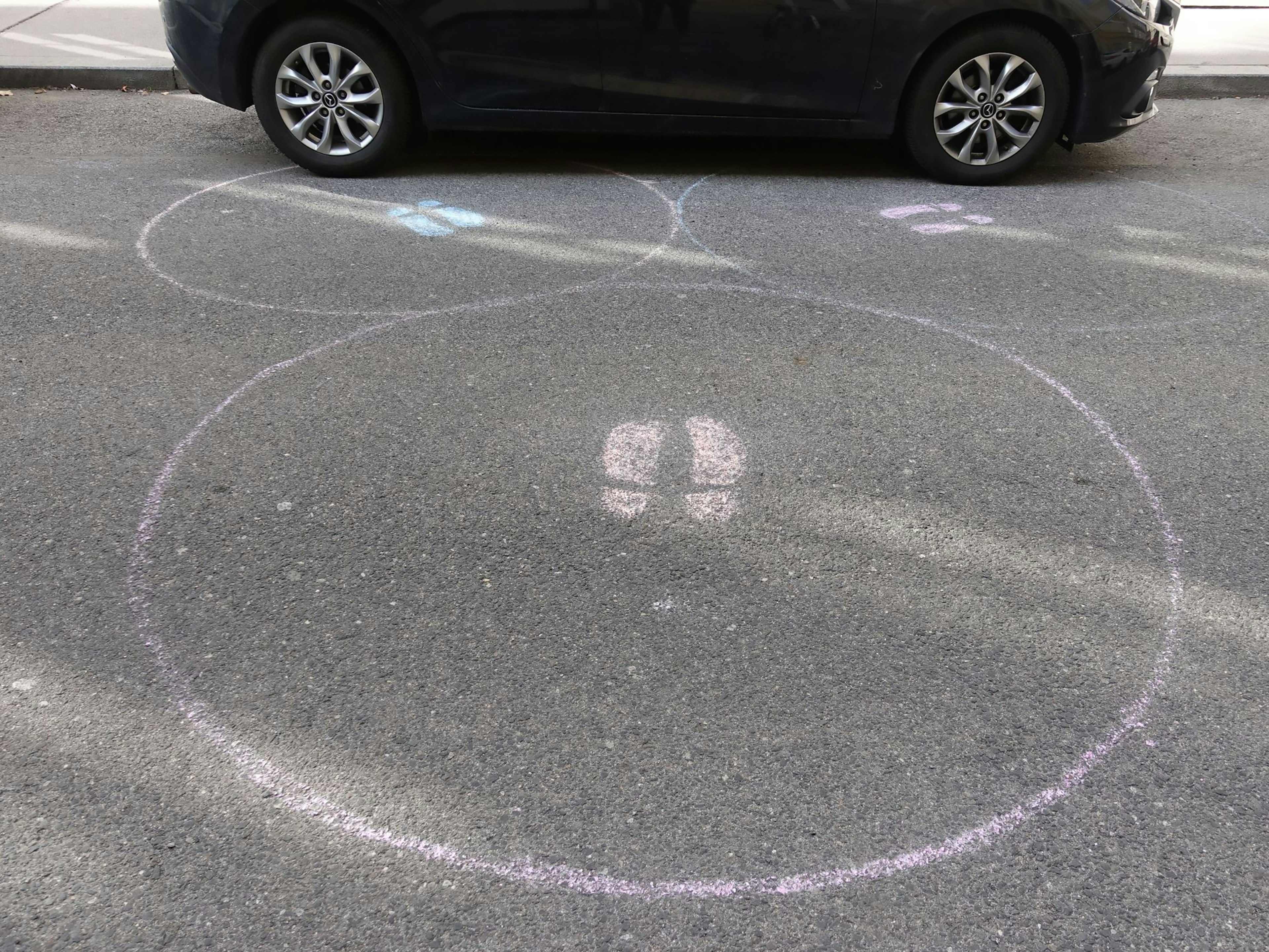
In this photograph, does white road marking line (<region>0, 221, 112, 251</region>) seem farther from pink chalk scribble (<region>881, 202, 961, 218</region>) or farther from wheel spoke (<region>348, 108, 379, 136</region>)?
pink chalk scribble (<region>881, 202, 961, 218</region>)

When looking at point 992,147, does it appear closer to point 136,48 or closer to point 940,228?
point 940,228

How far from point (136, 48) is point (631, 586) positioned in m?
8.09

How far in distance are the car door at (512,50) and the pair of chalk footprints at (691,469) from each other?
9.76 feet

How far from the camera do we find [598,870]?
235 centimetres

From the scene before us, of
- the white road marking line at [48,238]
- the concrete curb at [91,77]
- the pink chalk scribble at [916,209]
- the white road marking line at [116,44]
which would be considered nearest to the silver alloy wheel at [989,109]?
the pink chalk scribble at [916,209]

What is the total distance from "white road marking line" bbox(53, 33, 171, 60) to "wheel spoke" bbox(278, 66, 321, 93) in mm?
2989

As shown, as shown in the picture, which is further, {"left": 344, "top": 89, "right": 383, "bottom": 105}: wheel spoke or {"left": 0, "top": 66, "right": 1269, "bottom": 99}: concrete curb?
{"left": 0, "top": 66, "right": 1269, "bottom": 99}: concrete curb

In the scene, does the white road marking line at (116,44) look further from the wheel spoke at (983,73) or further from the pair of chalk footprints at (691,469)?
the pair of chalk footprints at (691,469)

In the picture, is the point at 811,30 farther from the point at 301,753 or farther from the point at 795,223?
the point at 301,753

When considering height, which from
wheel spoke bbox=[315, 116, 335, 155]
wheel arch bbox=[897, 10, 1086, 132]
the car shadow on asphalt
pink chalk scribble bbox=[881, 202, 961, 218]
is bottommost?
pink chalk scribble bbox=[881, 202, 961, 218]

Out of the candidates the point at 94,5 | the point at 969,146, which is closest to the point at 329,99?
the point at 969,146

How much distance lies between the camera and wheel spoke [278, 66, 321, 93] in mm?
6250

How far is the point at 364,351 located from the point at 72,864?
8.15ft

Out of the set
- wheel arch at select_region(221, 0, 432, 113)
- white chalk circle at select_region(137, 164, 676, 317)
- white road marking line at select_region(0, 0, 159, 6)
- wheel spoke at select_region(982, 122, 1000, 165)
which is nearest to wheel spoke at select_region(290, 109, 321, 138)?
white chalk circle at select_region(137, 164, 676, 317)
